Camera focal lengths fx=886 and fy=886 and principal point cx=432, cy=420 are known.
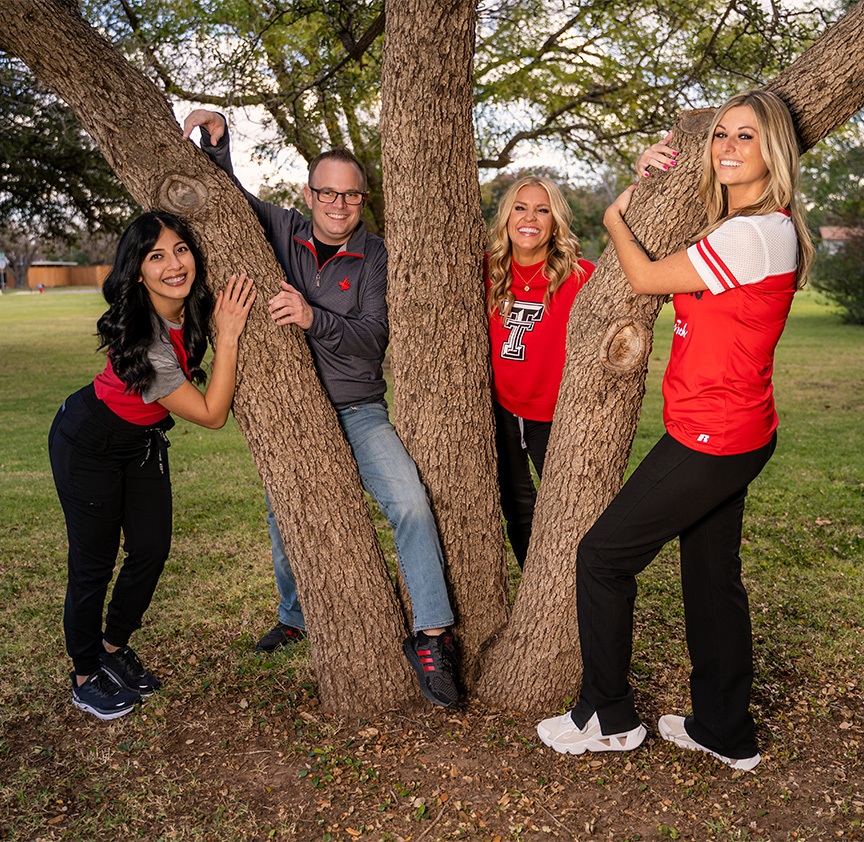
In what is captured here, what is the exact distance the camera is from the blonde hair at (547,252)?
12.4 feet

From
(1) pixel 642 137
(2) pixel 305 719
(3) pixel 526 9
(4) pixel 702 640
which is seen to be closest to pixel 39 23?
(2) pixel 305 719

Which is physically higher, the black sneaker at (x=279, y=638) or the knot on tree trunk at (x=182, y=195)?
the knot on tree trunk at (x=182, y=195)

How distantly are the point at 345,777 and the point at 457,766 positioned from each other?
0.42 meters

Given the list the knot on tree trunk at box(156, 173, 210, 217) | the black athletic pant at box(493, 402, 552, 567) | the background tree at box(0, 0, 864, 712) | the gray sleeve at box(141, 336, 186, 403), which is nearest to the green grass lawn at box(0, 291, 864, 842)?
the background tree at box(0, 0, 864, 712)

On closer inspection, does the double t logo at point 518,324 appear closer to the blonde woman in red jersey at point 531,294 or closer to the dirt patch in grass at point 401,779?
the blonde woman in red jersey at point 531,294

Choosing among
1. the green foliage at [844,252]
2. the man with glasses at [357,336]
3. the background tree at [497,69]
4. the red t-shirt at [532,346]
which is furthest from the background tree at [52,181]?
the green foliage at [844,252]

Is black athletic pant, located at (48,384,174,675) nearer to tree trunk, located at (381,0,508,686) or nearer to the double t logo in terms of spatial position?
tree trunk, located at (381,0,508,686)

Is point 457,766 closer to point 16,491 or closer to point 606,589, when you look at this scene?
point 606,589

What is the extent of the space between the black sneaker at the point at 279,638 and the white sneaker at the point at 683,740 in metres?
1.89

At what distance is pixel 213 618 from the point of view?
16.3ft

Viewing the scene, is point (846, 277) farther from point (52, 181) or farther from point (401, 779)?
point (401, 779)

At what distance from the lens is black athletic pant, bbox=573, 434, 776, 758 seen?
9.64 ft

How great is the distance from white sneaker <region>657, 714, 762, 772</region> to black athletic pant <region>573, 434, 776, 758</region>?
0.08 feet

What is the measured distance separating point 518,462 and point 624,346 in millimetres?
1129
